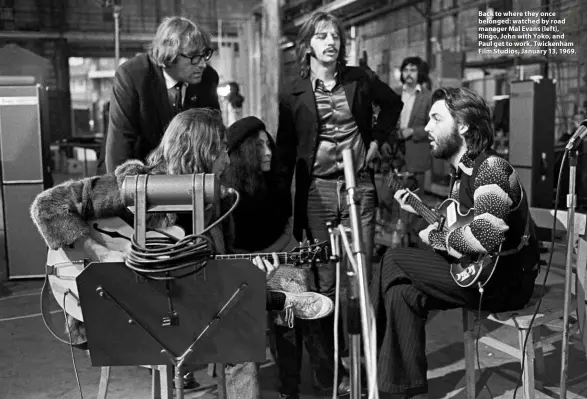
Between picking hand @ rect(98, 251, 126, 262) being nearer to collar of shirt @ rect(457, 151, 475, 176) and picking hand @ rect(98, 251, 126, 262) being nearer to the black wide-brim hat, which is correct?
the black wide-brim hat

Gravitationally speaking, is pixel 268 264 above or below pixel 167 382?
above

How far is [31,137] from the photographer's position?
5.42m

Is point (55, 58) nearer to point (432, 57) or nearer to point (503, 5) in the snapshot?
point (432, 57)

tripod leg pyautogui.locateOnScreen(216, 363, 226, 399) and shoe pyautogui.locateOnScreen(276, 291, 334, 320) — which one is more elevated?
shoe pyautogui.locateOnScreen(276, 291, 334, 320)

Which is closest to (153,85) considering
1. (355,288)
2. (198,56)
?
(198,56)

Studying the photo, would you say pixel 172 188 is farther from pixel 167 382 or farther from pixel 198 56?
pixel 198 56

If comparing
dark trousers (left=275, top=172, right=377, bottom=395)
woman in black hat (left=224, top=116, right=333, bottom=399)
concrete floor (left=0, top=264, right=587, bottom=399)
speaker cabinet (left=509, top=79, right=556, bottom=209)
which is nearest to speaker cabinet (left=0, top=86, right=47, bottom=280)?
concrete floor (left=0, top=264, right=587, bottom=399)

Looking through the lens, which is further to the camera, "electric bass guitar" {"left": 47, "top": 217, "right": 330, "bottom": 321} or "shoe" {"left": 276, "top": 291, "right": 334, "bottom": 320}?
"shoe" {"left": 276, "top": 291, "right": 334, "bottom": 320}

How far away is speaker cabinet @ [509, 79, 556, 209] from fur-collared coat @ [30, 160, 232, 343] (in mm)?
4298

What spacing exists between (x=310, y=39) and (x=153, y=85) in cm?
83

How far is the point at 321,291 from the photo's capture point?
3.33m

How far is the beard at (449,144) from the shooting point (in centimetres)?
281

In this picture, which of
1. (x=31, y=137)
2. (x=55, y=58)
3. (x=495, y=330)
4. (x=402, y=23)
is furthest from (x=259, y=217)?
(x=55, y=58)

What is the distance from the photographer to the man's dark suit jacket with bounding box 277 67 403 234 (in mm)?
3291
